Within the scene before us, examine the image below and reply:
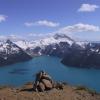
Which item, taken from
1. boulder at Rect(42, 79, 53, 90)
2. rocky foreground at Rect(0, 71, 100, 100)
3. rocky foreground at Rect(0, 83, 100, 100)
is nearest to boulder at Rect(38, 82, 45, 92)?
rocky foreground at Rect(0, 71, 100, 100)

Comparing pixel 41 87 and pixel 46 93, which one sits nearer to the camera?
pixel 46 93

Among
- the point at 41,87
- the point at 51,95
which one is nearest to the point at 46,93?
the point at 51,95

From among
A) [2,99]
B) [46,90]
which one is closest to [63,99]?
[46,90]

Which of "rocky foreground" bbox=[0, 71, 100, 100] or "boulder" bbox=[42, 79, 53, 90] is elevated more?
"boulder" bbox=[42, 79, 53, 90]

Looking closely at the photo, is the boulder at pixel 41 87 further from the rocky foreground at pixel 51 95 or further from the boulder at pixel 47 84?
the rocky foreground at pixel 51 95

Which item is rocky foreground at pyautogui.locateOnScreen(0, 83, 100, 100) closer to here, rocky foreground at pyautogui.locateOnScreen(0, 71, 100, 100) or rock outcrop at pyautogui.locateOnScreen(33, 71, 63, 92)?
rocky foreground at pyautogui.locateOnScreen(0, 71, 100, 100)

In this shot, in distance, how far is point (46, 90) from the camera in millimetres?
21094

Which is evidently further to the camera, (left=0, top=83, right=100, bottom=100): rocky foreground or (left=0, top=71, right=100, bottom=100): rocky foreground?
(left=0, top=71, right=100, bottom=100): rocky foreground

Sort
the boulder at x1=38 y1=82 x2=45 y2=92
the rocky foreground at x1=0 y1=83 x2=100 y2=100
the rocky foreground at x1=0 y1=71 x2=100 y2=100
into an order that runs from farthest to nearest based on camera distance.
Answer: the boulder at x1=38 y1=82 x2=45 y2=92 → the rocky foreground at x1=0 y1=71 x2=100 y2=100 → the rocky foreground at x1=0 y1=83 x2=100 y2=100

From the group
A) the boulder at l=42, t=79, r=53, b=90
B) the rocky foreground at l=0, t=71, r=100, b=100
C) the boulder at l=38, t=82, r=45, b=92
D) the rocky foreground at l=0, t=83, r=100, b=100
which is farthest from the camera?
the boulder at l=42, t=79, r=53, b=90

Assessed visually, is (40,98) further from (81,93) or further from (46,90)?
(81,93)

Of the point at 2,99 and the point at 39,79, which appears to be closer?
the point at 2,99

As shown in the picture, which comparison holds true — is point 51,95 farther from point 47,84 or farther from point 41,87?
point 47,84

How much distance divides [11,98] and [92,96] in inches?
251
